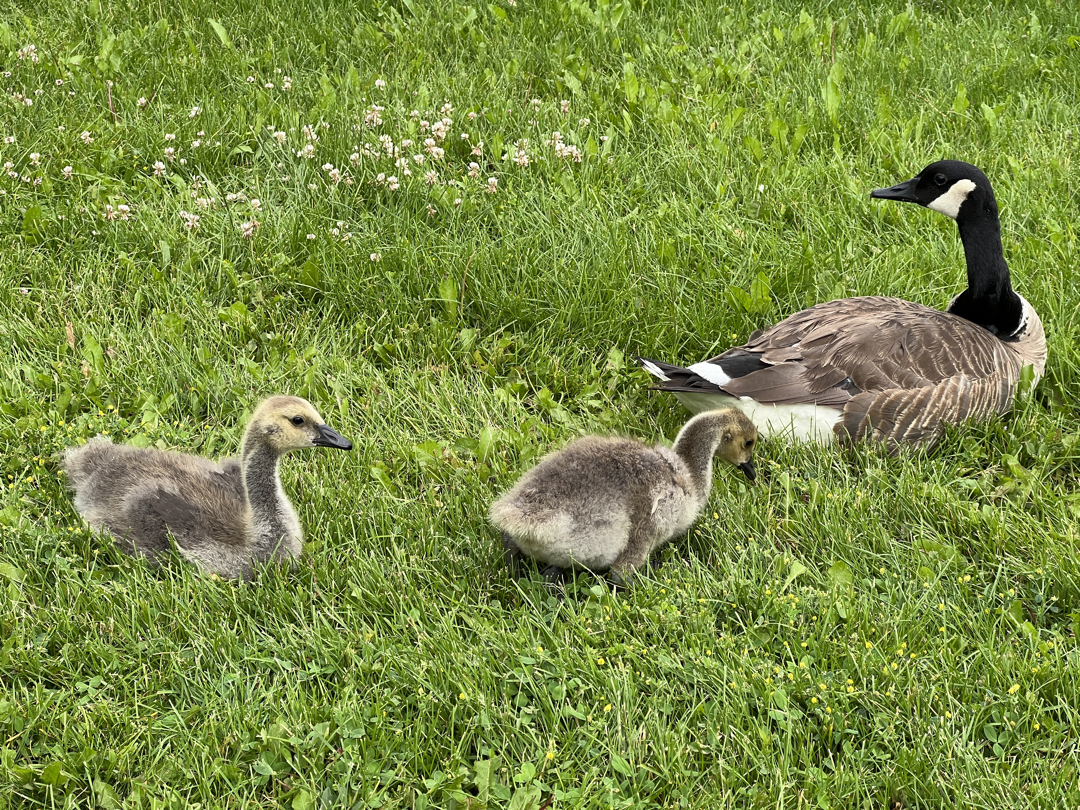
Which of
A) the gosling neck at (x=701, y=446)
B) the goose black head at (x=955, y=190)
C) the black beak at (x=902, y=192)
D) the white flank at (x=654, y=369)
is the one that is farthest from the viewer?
the black beak at (x=902, y=192)

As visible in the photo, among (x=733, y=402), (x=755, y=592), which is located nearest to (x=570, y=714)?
(x=755, y=592)

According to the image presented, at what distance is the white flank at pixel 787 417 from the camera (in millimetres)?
4703

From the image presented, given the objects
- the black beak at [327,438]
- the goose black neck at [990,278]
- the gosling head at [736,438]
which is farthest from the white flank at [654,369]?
the goose black neck at [990,278]

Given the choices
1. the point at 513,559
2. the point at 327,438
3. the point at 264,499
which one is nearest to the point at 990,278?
the point at 513,559

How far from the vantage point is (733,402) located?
15.6ft

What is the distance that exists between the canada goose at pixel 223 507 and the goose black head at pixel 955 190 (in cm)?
319

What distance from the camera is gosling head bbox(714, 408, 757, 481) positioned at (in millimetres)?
4184

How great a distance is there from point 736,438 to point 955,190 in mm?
1922

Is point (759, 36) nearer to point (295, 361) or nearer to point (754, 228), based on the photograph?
point (754, 228)

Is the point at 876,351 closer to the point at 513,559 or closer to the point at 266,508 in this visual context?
the point at 513,559

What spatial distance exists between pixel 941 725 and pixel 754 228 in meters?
3.44

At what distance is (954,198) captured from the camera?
511 cm

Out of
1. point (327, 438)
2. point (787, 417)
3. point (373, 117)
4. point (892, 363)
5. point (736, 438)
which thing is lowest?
point (787, 417)

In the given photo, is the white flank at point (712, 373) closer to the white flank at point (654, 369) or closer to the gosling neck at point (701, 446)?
the white flank at point (654, 369)
